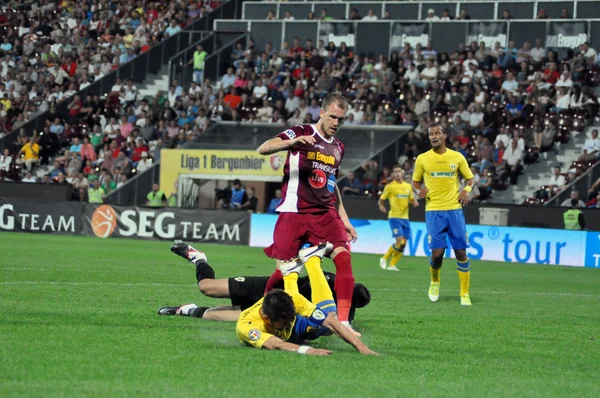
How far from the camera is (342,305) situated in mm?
9047

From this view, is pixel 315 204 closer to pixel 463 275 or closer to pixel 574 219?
pixel 463 275

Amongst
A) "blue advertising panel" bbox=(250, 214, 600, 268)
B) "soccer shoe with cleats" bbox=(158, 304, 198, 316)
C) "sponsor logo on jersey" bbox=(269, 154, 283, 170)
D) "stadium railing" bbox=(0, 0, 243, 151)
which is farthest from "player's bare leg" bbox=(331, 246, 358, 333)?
"stadium railing" bbox=(0, 0, 243, 151)

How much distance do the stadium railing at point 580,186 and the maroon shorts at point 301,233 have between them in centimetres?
1770

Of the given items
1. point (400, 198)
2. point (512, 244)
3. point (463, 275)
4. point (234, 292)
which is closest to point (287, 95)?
point (512, 244)

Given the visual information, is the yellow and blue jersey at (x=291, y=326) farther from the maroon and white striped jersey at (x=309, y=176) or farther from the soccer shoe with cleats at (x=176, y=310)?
the soccer shoe with cleats at (x=176, y=310)

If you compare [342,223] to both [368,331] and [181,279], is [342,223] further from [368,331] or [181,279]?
[181,279]

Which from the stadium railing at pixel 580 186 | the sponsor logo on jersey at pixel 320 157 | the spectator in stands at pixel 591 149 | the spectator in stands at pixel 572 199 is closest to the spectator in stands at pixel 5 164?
the stadium railing at pixel 580 186

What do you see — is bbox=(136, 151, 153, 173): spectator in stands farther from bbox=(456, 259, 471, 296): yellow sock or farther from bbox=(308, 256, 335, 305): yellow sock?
bbox=(308, 256, 335, 305): yellow sock

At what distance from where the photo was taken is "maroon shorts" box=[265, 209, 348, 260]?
8969 mm

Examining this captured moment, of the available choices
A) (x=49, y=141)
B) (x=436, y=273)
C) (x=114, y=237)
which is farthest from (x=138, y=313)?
(x=49, y=141)

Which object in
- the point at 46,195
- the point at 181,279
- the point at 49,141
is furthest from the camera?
the point at 49,141

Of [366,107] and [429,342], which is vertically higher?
[366,107]

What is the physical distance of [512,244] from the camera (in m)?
25.2

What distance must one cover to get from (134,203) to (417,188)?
1928 centimetres
